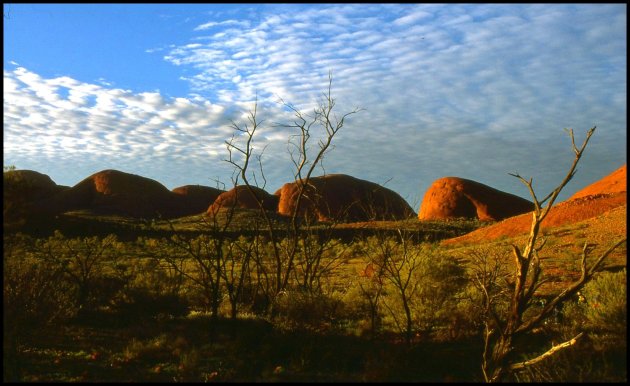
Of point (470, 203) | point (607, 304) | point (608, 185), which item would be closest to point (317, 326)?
point (607, 304)

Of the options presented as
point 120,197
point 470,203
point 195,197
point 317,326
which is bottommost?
point 317,326

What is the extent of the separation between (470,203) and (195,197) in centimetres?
3429

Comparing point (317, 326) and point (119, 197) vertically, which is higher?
point (119, 197)

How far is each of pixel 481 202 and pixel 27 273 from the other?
5174 centimetres

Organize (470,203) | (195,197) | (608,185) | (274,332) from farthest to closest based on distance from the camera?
(195,197) → (470,203) → (608,185) → (274,332)

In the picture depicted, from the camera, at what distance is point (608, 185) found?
39.2 m

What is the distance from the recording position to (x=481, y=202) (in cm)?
5756

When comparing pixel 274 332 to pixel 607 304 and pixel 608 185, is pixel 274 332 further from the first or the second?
pixel 608 185

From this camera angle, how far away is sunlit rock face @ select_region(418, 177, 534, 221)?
186ft

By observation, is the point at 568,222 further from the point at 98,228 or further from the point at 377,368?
the point at 98,228

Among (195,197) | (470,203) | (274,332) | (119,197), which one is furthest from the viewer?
(195,197)

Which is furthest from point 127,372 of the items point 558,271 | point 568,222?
point 568,222

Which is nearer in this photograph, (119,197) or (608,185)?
(608,185)

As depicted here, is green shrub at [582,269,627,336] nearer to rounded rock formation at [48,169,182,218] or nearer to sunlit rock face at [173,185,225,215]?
rounded rock formation at [48,169,182,218]
